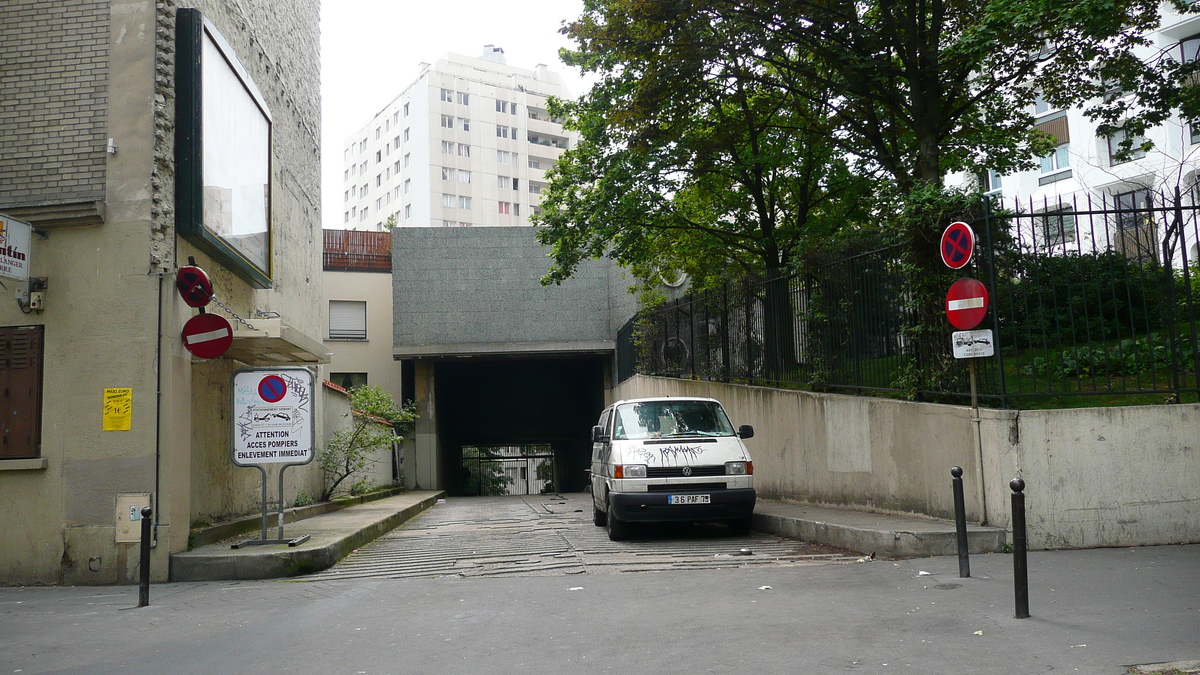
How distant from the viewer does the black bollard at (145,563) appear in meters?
7.77

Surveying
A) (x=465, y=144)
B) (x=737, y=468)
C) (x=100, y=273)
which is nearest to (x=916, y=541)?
(x=737, y=468)

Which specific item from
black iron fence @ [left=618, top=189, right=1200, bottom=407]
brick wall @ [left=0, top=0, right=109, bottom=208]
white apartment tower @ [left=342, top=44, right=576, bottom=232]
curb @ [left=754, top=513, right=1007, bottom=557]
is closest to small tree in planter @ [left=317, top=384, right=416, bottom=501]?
brick wall @ [left=0, top=0, right=109, bottom=208]

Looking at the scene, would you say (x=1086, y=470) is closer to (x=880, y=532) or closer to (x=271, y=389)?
(x=880, y=532)

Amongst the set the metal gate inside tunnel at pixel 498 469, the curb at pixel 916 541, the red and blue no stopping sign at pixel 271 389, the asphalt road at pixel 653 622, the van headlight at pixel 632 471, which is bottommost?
the metal gate inside tunnel at pixel 498 469

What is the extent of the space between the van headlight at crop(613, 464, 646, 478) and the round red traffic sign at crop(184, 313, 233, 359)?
15.8 ft

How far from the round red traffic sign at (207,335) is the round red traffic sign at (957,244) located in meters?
7.58

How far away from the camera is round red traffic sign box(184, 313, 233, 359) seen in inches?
375

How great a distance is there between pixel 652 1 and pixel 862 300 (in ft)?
16.8

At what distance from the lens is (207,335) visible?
Answer: 376 inches

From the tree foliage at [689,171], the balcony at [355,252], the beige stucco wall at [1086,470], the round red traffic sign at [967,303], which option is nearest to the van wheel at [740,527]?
the beige stucco wall at [1086,470]

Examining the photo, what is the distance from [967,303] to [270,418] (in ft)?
25.1

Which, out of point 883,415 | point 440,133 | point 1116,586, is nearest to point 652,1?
point 883,415

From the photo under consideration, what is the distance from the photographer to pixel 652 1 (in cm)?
1267

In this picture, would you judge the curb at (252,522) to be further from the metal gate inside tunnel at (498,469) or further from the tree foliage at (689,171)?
the metal gate inside tunnel at (498,469)
